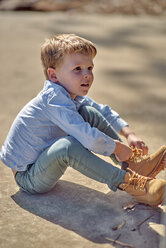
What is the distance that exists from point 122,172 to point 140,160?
0.88ft

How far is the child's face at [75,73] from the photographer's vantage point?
7.61ft

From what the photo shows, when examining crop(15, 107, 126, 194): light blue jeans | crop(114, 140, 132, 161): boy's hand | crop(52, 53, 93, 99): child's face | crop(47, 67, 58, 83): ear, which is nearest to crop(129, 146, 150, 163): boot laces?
crop(114, 140, 132, 161): boy's hand

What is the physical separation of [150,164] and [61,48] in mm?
746

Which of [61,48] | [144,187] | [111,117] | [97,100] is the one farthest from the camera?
[97,100]

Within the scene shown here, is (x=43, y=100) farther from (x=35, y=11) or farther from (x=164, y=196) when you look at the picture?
(x=35, y=11)

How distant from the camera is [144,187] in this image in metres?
2.17

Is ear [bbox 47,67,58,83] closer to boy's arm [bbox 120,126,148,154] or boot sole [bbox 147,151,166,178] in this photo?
boy's arm [bbox 120,126,148,154]

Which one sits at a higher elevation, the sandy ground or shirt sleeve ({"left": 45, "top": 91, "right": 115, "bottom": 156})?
shirt sleeve ({"left": 45, "top": 91, "right": 115, "bottom": 156})

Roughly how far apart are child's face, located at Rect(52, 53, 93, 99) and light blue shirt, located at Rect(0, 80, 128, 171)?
0.06 m

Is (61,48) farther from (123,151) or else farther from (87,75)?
(123,151)

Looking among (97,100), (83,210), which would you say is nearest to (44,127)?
(83,210)

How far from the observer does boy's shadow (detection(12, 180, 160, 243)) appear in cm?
205

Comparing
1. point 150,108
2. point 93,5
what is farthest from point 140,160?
point 93,5

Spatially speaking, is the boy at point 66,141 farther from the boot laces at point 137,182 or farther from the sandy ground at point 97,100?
the sandy ground at point 97,100
